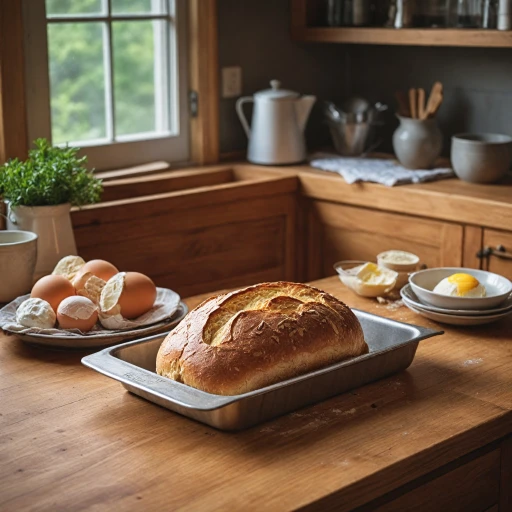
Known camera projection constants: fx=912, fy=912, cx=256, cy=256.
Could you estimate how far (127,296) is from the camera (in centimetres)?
165

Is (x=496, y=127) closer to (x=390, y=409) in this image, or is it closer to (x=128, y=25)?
(x=128, y=25)

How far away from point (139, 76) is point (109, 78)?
0.52 ft

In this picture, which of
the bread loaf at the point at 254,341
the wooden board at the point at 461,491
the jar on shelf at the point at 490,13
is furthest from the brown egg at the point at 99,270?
the jar on shelf at the point at 490,13

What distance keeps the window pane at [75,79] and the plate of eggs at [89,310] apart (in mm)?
1209

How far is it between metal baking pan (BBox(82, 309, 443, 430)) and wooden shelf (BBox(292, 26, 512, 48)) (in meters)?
1.49

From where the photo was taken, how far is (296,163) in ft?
10.5

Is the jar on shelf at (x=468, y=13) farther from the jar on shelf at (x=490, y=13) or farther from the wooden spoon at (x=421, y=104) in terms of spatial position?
the wooden spoon at (x=421, y=104)

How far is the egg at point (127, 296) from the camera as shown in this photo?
64.7 inches

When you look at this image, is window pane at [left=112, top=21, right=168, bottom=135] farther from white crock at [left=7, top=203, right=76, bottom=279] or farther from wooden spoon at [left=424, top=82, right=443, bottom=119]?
white crock at [left=7, top=203, right=76, bottom=279]

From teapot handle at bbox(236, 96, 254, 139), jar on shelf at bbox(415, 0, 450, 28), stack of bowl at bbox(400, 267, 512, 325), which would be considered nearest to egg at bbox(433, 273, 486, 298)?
stack of bowl at bbox(400, 267, 512, 325)

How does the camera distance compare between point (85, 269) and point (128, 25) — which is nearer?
point (85, 269)

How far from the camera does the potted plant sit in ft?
6.40

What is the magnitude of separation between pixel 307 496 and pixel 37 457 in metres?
0.37

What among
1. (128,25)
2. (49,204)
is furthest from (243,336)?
(128,25)
